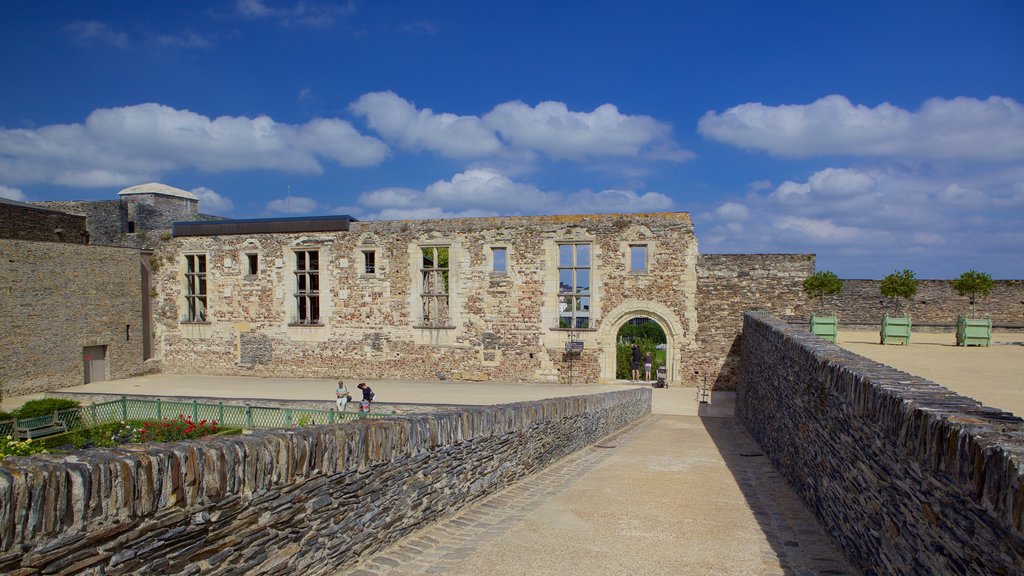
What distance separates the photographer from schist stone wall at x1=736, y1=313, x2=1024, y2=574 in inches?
96.7

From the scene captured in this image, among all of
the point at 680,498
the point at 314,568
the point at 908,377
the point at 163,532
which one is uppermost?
the point at 908,377

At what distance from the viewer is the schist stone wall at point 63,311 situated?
63.3 ft

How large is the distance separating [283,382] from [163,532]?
18.8m

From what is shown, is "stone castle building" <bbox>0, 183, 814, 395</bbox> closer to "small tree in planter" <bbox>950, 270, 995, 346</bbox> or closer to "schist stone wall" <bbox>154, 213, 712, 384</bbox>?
"schist stone wall" <bbox>154, 213, 712, 384</bbox>

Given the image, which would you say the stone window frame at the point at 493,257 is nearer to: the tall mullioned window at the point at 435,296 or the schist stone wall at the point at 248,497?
the tall mullioned window at the point at 435,296

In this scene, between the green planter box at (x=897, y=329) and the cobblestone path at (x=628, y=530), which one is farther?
the green planter box at (x=897, y=329)

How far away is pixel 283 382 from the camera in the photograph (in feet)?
68.7

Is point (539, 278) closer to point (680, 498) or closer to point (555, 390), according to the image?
point (555, 390)

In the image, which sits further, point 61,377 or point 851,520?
point 61,377

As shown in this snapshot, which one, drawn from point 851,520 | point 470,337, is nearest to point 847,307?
point 470,337

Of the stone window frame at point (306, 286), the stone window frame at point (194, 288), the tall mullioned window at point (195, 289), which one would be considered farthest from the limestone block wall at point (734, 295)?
the tall mullioned window at point (195, 289)

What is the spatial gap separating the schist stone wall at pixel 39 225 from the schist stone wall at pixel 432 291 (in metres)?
3.85

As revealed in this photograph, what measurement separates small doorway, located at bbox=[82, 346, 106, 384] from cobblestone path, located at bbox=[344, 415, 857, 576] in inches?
775

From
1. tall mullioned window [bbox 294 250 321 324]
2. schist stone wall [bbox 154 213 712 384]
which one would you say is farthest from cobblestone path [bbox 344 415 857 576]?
tall mullioned window [bbox 294 250 321 324]
